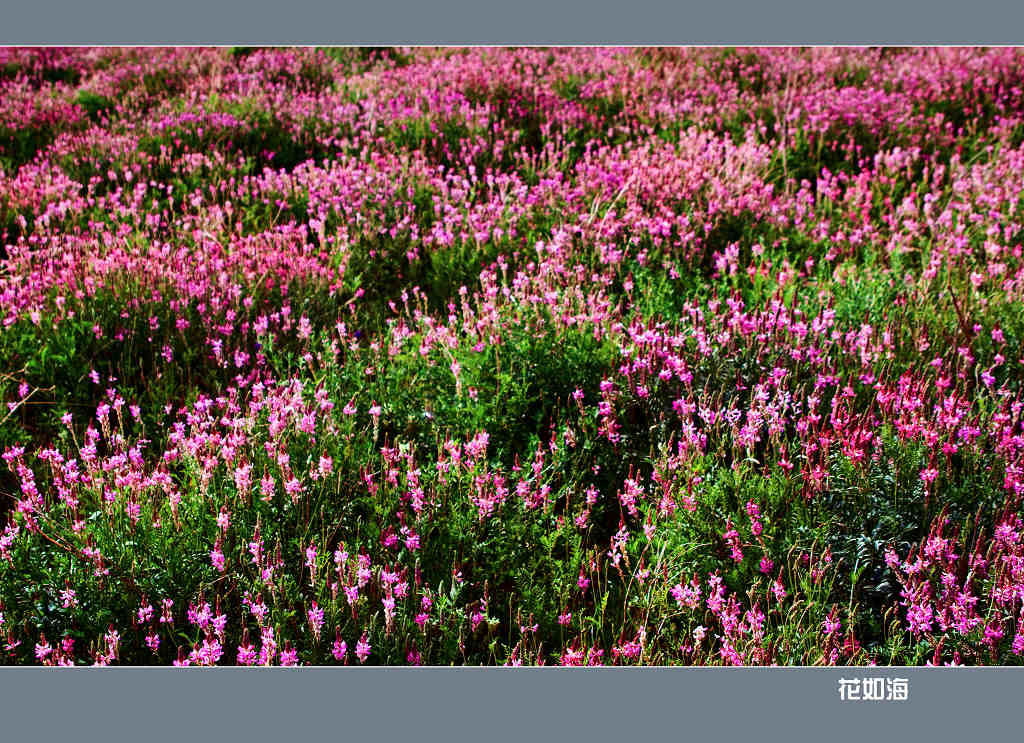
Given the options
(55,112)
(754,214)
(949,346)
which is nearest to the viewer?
(949,346)

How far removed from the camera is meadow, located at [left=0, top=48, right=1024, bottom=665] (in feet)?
6.77

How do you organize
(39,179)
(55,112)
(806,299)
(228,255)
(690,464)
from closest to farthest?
1. (690,464)
2. (806,299)
3. (228,255)
4. (39,179)
5. (55,112)

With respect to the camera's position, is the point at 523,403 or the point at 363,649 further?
the point at 523,403

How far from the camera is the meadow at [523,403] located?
2.06 m

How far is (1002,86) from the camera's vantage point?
223 inches

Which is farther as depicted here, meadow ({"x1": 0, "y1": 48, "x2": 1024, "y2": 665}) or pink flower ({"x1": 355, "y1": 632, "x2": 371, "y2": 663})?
meadow ({"x1": 0, "y1": 48, "x2": 1024, "y2": 665})

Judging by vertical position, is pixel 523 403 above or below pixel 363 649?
above

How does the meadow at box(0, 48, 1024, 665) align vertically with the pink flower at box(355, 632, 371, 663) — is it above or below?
above

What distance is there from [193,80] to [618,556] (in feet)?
21.1

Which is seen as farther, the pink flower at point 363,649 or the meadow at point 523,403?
the meadow at point 523,403

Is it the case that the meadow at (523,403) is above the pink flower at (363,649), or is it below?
above

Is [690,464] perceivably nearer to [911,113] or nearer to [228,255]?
[228,255]

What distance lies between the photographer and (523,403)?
2744 millimetres

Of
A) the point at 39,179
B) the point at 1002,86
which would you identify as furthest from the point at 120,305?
the point at 1002,86
